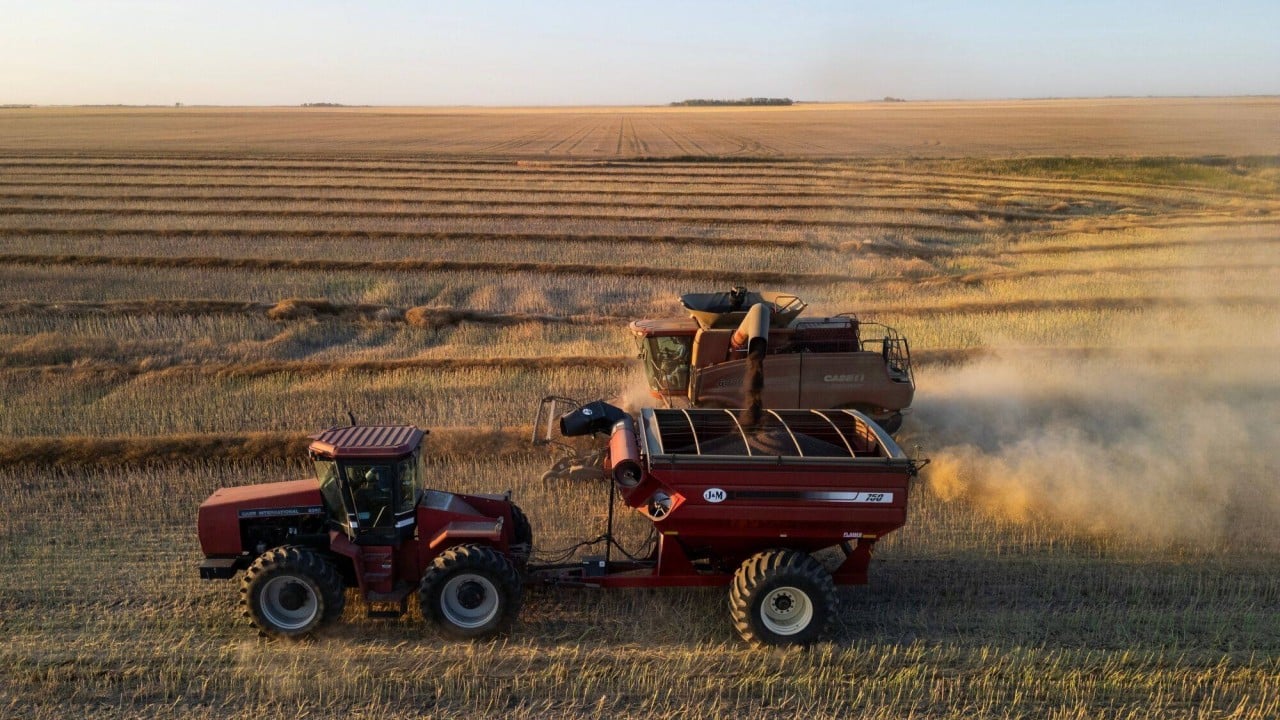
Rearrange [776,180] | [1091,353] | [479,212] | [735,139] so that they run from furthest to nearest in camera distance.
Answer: [735,139] → [776,180] → [479,212] → [1091,353]

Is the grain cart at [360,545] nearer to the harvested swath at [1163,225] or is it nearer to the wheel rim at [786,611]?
the wheel rim at [786,611]

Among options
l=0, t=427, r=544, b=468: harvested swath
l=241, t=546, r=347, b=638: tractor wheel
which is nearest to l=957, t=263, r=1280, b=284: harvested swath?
l=0, t=427, r=544, b=468: harvested swath

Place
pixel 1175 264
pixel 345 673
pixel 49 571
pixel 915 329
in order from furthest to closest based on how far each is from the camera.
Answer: pixel 1175 264, pixel 915 329, pixel 49 571, pixel 345 673

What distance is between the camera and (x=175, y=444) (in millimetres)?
11602

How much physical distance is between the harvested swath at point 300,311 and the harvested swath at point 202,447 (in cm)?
611

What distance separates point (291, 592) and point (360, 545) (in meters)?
0.58

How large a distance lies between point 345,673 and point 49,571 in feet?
11.9

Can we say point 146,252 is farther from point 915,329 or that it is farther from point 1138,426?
point 1138,426

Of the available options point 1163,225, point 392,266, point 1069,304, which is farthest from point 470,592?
point 1163,225

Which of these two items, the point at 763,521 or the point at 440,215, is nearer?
the point at 763,521

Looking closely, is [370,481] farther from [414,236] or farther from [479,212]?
[479,212]

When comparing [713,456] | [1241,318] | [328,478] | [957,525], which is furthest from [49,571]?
[1241,318]

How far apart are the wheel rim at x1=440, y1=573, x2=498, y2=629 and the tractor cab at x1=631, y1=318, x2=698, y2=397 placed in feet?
17.4

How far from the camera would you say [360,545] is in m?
7.21
